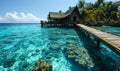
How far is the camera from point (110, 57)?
33.5 ft

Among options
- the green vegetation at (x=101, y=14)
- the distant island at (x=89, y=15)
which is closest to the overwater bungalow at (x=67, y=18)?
the distant island at (x=89, y=15)

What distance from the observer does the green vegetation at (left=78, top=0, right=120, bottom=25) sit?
4025 cm

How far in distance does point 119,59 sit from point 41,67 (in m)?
5.96

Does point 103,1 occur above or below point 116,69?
above

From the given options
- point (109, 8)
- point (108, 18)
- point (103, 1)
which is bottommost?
point (108, 18)

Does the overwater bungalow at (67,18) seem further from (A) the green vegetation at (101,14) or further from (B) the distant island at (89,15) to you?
(A) the green vegetation at (101,14)

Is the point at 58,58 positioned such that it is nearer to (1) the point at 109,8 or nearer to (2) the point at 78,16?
(2) the point at 78,16

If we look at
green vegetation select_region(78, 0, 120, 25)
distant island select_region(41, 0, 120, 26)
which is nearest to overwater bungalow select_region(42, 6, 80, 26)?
distant island select_region(41, 0, 120, 26)

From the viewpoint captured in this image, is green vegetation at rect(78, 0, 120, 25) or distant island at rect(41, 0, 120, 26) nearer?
distant island at rect(41, 0, 120, 26)

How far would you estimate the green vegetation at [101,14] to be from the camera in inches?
1585

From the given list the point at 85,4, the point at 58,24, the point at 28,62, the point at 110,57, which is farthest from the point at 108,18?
the point at 28,62

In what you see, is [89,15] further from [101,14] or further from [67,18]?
[67,18]

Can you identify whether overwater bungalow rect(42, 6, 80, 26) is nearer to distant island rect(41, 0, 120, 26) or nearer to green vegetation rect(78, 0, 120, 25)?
distant island rect(41, 0, 120, 26)

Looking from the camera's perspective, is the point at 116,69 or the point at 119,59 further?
the point at 119,59
